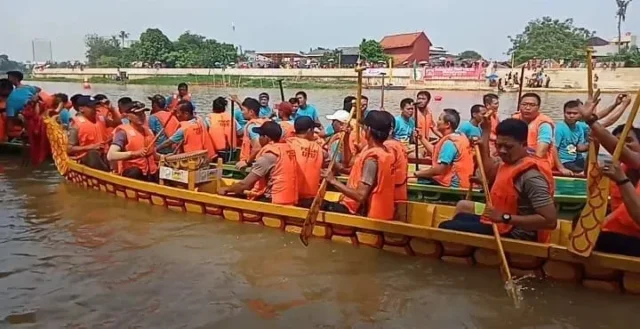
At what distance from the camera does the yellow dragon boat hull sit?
525 cm

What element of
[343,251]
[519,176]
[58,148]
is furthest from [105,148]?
[519,176]

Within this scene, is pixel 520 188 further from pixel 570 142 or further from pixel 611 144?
pixel 570 142

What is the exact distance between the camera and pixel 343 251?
656 centimetres

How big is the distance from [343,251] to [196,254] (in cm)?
159

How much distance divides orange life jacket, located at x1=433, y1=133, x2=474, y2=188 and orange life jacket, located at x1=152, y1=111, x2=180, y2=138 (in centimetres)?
404

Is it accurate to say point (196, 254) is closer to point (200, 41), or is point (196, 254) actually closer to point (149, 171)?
point (149, 171)

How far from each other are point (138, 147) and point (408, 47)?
57.7 metres

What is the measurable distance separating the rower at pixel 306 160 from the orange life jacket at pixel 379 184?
751 millimetres

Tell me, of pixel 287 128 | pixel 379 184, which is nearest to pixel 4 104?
pixel 287 128

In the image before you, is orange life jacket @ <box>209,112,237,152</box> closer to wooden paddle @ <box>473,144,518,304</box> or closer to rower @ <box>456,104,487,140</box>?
rower @ <box>456,104,487,140</box>

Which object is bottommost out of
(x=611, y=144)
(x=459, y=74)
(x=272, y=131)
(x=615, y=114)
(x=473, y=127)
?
(x=473, y=127)

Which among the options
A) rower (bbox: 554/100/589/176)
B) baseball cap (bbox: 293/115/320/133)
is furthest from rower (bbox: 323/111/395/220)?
rower (bbox: 554/100/589/176)

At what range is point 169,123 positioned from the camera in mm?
9789

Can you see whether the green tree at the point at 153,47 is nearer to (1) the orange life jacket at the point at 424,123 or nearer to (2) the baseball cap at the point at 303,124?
(1) the orange life jacket at the point at 424,123
